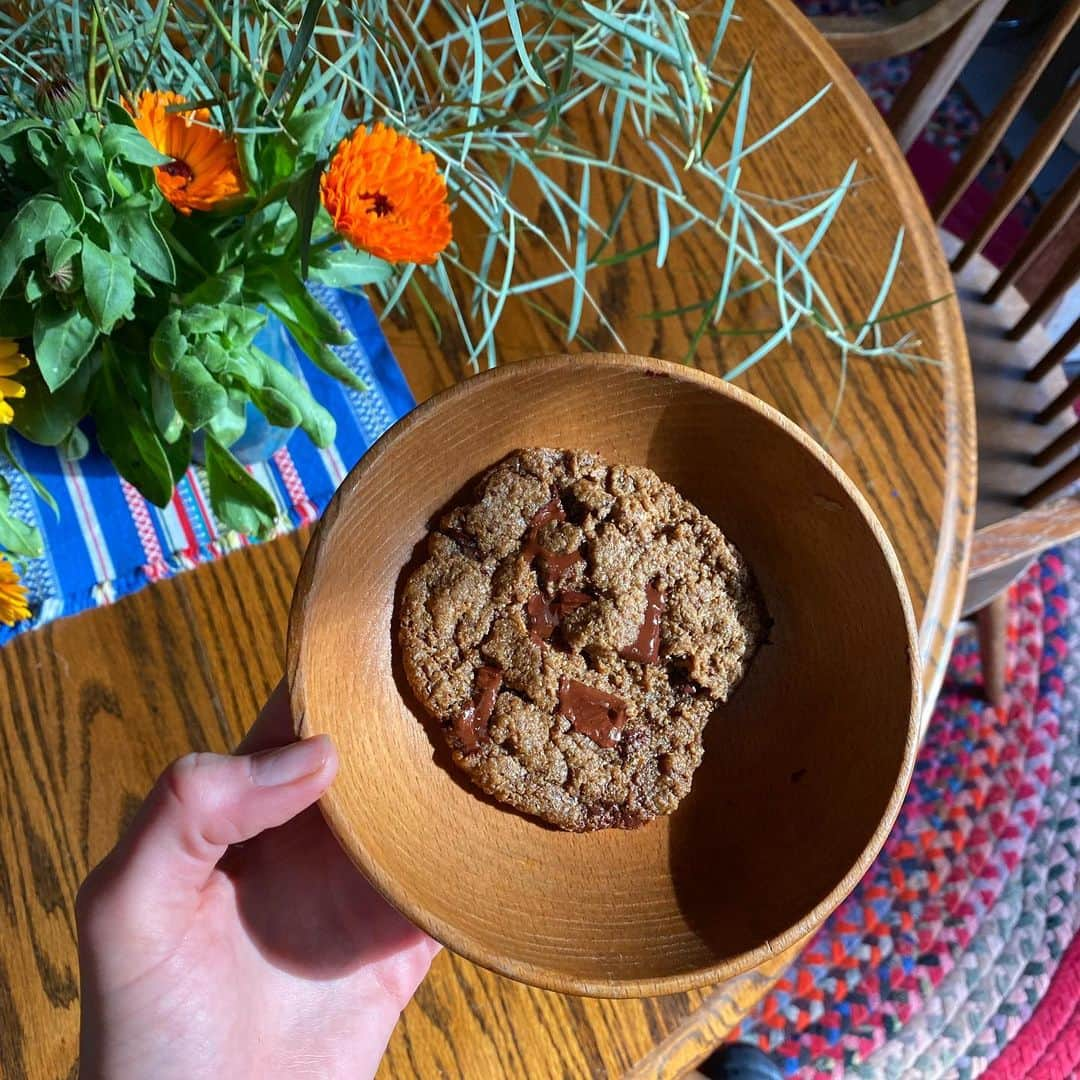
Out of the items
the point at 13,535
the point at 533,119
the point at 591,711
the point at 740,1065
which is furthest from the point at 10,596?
the point at 740,1065

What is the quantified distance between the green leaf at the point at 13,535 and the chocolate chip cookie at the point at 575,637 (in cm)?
24

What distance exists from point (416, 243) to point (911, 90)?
753mm

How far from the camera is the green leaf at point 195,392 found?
1.78ft

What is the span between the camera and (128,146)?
1.58 feet

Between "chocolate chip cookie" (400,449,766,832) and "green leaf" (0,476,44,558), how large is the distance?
24cm

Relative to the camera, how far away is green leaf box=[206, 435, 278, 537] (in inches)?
25.5

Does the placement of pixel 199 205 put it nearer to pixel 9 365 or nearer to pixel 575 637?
pixel 9 365

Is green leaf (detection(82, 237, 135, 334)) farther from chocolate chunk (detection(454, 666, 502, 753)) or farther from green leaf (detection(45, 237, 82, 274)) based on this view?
chocolate chunk (detection(454, 666, 502, 753))

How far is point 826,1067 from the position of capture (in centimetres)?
117

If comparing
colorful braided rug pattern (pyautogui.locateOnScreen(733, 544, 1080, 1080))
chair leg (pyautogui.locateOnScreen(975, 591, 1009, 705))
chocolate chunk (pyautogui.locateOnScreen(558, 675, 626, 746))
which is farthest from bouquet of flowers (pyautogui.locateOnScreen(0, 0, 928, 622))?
colorful braided rug pattern (pyautogui.locateOnScreen(733, 544, 1080, 1080))

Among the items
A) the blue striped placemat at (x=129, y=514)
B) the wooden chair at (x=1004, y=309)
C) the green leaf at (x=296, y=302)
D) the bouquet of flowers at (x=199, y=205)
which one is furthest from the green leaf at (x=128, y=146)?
the wooden chair at (x=1004, y=309)

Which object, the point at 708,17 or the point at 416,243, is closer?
the point at 416,243

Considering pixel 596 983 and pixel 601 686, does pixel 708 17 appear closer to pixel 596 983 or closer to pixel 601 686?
pixel 601 686

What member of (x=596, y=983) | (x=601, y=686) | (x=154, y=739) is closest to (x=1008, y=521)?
(x=601, y=686)
